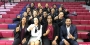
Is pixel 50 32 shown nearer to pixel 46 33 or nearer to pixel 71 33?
pixel 46 33

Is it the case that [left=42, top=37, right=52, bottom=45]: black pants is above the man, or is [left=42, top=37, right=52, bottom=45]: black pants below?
below

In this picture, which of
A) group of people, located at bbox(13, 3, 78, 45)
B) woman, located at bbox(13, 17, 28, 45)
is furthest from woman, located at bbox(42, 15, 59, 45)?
woman, located at bbox(13, 17, 28, 45)

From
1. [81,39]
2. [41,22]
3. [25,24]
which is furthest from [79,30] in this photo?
[25,24]

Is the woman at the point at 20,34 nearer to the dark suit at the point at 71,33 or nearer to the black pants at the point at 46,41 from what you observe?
the black pants at the point at 46,41

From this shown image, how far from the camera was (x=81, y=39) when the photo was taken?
4684 mm

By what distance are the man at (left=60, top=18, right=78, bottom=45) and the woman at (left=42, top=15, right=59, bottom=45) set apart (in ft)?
0.51

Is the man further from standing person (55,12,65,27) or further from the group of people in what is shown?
standing person (55,12,65,27)

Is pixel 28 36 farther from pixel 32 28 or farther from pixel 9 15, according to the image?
pixel 9 15

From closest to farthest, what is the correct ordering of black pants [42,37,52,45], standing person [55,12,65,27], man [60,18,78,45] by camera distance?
1. man [60,18,78,45]
2. black pants [42,37,52,45]
3. standing person [55,12,65,27]

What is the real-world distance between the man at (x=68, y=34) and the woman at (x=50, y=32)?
6.2 inches

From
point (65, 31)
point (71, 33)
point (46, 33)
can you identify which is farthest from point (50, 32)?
point (71, 33)

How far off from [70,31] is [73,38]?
0.17 metres

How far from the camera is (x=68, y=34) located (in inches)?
145

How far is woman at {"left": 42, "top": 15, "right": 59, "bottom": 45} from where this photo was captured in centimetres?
376
